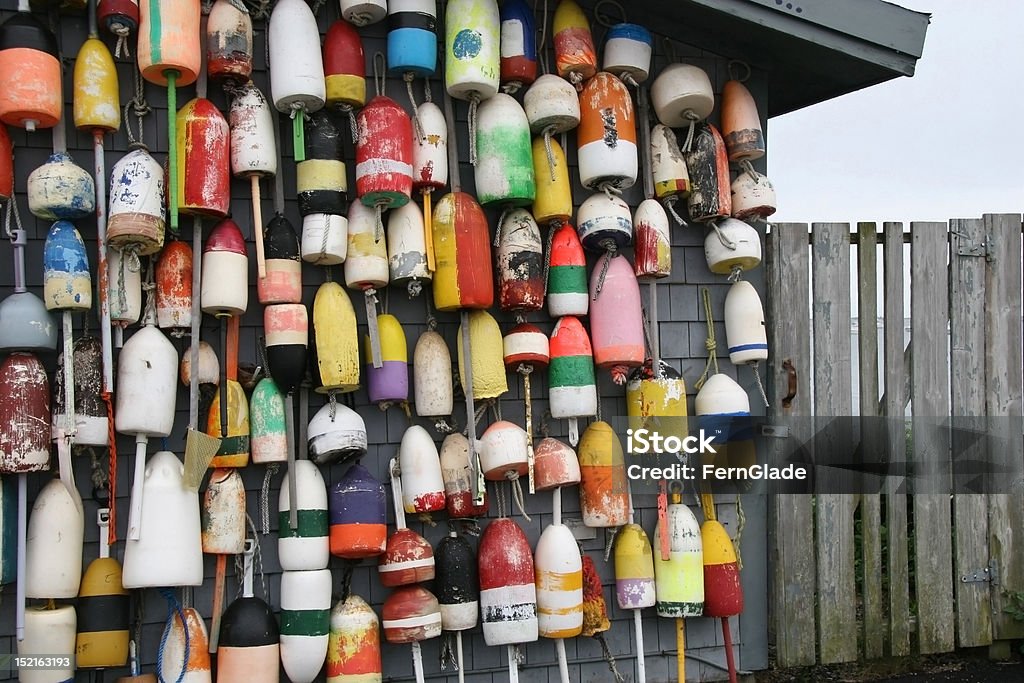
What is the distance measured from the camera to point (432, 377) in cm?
368

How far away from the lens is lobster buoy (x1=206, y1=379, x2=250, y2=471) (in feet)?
11.2

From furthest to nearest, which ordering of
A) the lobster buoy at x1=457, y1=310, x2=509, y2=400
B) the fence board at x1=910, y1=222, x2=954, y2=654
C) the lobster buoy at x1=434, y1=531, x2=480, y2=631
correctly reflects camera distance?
the fence board at x1=910, y1=222, x2=954, y2=654 < the lobster buoy at x1=457, y1=310, x2=509, y2=400 < the lobster buoy at x1=434, y1=531, x2=480, y2=631

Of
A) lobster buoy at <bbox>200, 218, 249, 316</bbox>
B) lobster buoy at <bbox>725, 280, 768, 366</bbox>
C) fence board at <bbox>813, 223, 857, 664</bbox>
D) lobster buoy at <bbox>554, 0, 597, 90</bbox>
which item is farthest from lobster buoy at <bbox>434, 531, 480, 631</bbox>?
lobster buoy at <bbox>554, 0, 597, 90</bbox>

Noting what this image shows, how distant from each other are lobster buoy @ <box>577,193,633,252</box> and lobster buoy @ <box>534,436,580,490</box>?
835 millimetres

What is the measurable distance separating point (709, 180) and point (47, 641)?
3.03 meters

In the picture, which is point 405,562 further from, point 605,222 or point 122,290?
point 605,222

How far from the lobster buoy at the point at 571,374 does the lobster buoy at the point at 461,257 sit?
335mm

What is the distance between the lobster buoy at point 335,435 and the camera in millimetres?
3486

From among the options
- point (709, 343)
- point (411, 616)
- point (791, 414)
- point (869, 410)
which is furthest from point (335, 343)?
point (869, 410)

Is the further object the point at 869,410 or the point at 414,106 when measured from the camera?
the point at 869,410

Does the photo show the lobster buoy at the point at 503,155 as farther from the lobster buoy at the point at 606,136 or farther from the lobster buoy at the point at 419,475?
the lobster buoy at the point at 419,475

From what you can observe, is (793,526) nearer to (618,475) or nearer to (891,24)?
(618,475)

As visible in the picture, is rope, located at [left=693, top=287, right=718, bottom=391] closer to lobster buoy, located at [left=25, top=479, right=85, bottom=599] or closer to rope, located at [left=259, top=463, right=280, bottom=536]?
rope, located at [left=259, top=463, right=280, bottom=536]

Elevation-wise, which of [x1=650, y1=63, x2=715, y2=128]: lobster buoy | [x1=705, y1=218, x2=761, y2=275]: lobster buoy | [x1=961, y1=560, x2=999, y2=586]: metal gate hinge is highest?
[x1=650, y1=63, x2=715, y2=128]: lobster buoy
